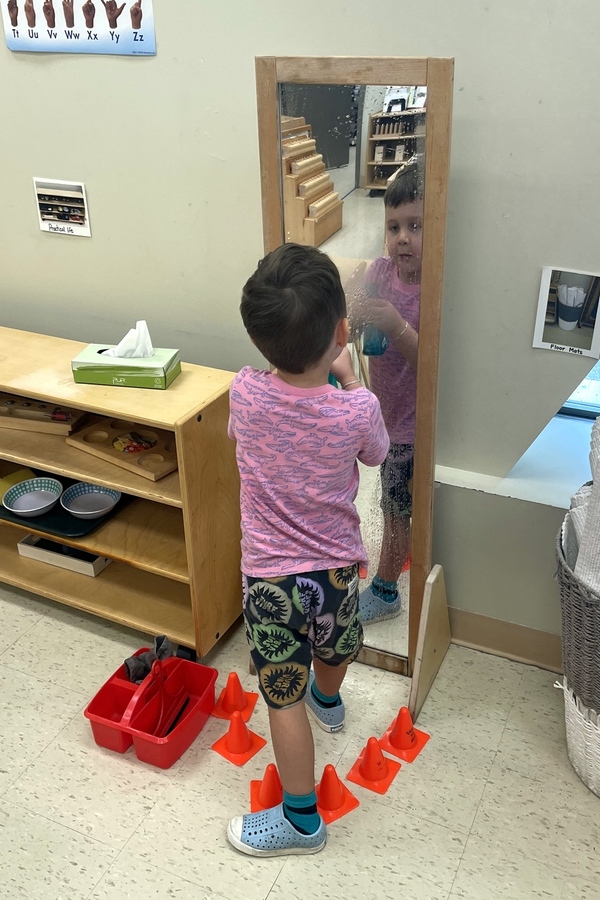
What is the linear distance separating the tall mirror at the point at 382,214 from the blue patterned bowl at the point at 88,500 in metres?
0.78

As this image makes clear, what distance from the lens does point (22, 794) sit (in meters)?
1.70

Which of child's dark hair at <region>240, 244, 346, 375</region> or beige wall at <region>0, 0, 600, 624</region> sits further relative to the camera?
beige wall at <region>0, 0, 600, 624</region>

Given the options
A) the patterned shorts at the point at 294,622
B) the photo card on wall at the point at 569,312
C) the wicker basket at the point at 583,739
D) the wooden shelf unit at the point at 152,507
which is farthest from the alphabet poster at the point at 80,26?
the wicker basket at the point at 583,739

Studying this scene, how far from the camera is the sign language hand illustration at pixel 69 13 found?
6.23ft

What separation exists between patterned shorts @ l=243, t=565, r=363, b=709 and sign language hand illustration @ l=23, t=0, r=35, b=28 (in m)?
1.51

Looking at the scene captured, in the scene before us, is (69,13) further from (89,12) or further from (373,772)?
(373,772)

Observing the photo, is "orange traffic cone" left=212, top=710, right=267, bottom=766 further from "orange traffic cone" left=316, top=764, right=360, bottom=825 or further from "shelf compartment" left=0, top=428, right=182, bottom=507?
"shelf compartment" left=0, top=428, right=182, bottom=507

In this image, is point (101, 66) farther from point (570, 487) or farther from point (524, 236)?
point (570, 487)

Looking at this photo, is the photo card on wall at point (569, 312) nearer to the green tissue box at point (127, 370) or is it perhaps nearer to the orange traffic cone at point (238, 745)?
the green tissue box at point (127, 370)

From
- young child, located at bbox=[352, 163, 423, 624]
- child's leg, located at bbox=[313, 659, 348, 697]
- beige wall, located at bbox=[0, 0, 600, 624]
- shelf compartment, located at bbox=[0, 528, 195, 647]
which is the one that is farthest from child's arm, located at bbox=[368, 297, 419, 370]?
shelf compartment, located at bbox=[0, 528, 195, 647]

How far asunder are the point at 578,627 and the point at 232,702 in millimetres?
839

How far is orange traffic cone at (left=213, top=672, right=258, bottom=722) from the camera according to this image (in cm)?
190

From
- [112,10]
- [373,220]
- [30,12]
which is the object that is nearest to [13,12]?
[30,12]

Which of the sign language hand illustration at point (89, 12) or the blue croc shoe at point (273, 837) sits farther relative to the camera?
the sign language hand illustration at point (89, 12)
